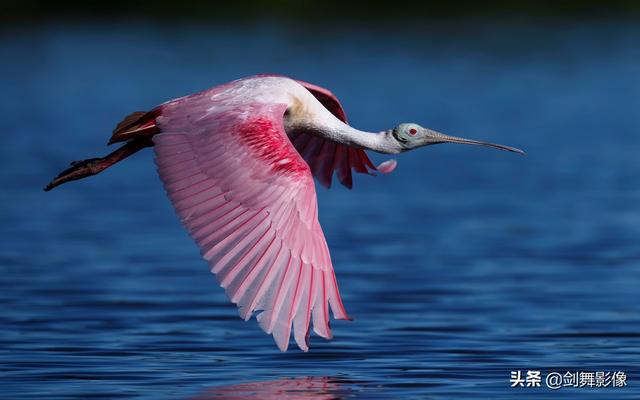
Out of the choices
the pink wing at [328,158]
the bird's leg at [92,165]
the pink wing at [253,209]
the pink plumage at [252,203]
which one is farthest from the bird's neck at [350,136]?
the bird's leg at [92,165]

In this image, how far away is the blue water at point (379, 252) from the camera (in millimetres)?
10367

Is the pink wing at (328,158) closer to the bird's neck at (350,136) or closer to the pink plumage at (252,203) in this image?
the bird's neck at (350,136)

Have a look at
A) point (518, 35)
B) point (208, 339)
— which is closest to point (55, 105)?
point (518, 35)

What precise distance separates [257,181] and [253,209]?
24 centimetres

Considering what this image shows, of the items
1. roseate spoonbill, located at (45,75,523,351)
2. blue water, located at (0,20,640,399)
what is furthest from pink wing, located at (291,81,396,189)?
blue water, located at (0,20,640,399)

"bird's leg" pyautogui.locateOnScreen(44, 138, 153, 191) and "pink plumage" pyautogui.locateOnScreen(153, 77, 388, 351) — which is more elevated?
"bird's leg" pyautogui.locateOnScreen(44, 138, 153, 191)

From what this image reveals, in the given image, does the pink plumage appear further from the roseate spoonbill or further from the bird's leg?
the bird's leg

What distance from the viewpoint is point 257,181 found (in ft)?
31.4

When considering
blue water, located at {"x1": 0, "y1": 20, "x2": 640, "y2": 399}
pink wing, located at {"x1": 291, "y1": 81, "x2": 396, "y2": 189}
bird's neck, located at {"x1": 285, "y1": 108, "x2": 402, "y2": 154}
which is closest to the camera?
blue water, located at {"x1": 0, "y1": 20, "x2": 640, "y2": 399}

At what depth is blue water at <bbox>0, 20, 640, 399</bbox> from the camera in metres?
10.4

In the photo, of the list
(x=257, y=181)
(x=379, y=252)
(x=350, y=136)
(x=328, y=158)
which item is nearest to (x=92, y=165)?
(x=350, y=136)

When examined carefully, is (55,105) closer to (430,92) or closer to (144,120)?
(430,92)

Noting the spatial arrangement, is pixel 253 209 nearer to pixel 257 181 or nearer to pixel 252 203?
pixel 252 203

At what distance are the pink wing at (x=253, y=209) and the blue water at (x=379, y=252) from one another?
2.71 feet
